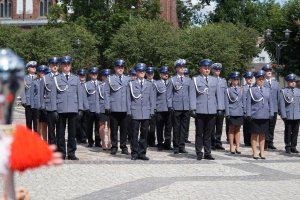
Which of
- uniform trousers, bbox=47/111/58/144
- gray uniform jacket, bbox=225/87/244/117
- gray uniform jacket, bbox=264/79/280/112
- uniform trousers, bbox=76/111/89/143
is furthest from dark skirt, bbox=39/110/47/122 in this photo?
gray uniform jacket, bbox=264/79/280/112

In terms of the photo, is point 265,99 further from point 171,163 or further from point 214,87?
point 171,163

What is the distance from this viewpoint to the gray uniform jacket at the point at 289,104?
52.4ft

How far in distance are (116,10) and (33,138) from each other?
51.4m

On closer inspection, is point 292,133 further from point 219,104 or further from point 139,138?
point 139,138

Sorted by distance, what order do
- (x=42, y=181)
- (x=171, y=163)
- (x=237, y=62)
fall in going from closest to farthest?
(x=42, y=181), (x=171, y=163), (x=237, y=62)

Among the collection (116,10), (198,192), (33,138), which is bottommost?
(198,192)

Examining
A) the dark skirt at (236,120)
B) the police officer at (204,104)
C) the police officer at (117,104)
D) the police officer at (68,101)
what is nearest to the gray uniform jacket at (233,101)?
the dark skirt at (236,120)

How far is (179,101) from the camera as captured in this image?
52.2ft

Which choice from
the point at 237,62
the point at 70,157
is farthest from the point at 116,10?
the point at 70,157

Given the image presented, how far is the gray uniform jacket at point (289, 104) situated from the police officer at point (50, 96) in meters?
5.29

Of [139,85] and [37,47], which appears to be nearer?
[139,85]

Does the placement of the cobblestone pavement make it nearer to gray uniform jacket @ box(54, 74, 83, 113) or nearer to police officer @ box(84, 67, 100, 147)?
gray uniform jacket @ box(54, 74, 83, 113)

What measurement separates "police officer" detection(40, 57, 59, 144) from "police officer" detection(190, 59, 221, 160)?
2784 mm

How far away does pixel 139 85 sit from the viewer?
572 inches
